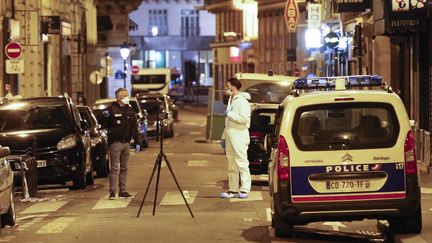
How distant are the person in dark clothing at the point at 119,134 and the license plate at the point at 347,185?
19.7 ft

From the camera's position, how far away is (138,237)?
12906 millimetres

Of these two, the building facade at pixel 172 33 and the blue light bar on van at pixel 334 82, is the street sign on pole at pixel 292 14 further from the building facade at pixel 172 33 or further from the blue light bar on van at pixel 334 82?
the building facade at pixel 172 33

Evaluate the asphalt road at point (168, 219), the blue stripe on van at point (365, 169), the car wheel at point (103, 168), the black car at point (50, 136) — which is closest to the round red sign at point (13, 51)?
the car wheel at point (103, 168)

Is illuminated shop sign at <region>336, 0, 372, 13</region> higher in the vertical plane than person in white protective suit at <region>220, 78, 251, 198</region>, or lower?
higher

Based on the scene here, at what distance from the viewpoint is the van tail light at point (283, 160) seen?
12.2 meters

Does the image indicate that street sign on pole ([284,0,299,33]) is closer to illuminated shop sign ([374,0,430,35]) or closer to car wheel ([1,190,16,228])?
illuminated shop sign ([374,0,430,35])

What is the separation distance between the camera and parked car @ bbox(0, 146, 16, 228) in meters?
13.0

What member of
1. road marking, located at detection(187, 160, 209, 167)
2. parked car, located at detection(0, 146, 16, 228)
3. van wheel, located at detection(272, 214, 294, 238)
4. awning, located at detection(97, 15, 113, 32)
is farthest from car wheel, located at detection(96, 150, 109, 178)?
awning, located at detection(97, 15, 113, 32)

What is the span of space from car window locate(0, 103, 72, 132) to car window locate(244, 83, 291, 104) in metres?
8.91

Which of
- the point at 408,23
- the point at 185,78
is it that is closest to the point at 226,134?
the point at 408,23

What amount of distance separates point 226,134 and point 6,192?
4716 mm

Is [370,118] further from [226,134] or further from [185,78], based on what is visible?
[185,78]

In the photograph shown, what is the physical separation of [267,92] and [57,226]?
15.2 m

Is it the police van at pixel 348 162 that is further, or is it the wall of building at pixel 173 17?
the wall of building at pixel 173 17
